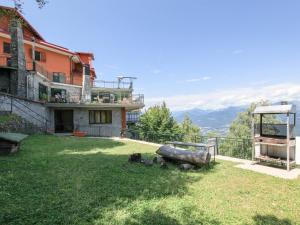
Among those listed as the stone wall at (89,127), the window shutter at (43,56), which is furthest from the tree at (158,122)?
the window shutter at (43,56)

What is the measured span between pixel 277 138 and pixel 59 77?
2357 centimetres

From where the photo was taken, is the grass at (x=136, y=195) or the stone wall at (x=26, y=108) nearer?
the grass at (x=136, y=195)

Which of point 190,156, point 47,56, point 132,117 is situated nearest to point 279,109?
point 190,156

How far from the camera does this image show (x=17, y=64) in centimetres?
1778

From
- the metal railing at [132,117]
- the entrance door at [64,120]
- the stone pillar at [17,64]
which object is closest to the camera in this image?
the stone pillar at [17,64]

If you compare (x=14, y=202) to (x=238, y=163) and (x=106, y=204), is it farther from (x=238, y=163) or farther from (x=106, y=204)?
(x=238, y=163)

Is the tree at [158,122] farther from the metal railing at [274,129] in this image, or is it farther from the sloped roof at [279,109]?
the sloped roof at [279,109]

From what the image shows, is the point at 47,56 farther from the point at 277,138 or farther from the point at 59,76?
the point at 277,138

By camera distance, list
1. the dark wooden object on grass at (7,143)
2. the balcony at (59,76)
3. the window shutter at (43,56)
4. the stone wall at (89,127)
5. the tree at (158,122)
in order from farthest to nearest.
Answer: the tree at (158,122) < the window shutter at (43,56) < the balcony at (59,76) < the stone wall at (89,127) < the dark wooden object on grass at (7,143)

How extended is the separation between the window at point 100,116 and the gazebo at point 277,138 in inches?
635

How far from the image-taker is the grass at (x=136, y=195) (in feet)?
12.8

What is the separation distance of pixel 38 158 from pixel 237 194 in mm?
6427

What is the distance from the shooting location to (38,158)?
786 centimetres

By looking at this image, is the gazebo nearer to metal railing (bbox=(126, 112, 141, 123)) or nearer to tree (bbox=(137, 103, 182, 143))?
metal railing (bbox=(126, 112, 141, 123))
